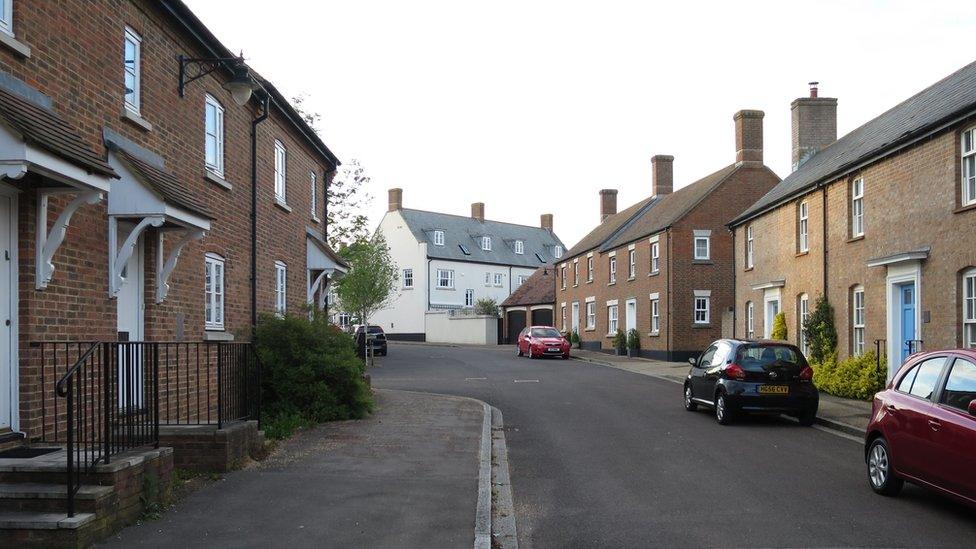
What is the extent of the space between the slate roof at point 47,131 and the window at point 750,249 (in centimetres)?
2285

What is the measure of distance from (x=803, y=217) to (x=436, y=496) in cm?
1751

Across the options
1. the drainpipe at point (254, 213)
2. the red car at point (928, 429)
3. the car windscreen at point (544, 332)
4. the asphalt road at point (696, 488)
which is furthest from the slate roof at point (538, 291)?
the red car at point (928, 429)

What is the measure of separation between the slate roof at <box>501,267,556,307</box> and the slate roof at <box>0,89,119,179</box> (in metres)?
48.7

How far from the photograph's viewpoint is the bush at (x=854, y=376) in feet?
57.3

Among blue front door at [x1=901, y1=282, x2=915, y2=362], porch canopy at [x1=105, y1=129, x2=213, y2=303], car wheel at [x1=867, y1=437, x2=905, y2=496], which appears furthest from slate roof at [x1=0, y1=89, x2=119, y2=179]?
blue front door at [x1=901, y1=282, x2=915, y2=362]

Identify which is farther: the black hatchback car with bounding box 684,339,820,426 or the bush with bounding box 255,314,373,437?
the black hatchback car with bounding box 684,339,820,426

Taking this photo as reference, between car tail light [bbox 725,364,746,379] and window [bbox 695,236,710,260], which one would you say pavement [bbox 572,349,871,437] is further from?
window [bbox 695,236,710,260]

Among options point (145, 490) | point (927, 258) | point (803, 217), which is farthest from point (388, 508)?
point (803, 217)

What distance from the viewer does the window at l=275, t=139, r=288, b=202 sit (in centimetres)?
1664

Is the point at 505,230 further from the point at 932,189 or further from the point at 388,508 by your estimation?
the point at 388,508

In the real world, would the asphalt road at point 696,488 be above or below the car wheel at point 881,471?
below

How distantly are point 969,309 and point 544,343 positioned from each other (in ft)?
81.2

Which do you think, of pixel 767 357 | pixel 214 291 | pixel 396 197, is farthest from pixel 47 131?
pixel 396 197

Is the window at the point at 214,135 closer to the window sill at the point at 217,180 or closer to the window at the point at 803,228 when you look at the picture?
the window sill at the point at 217,180
